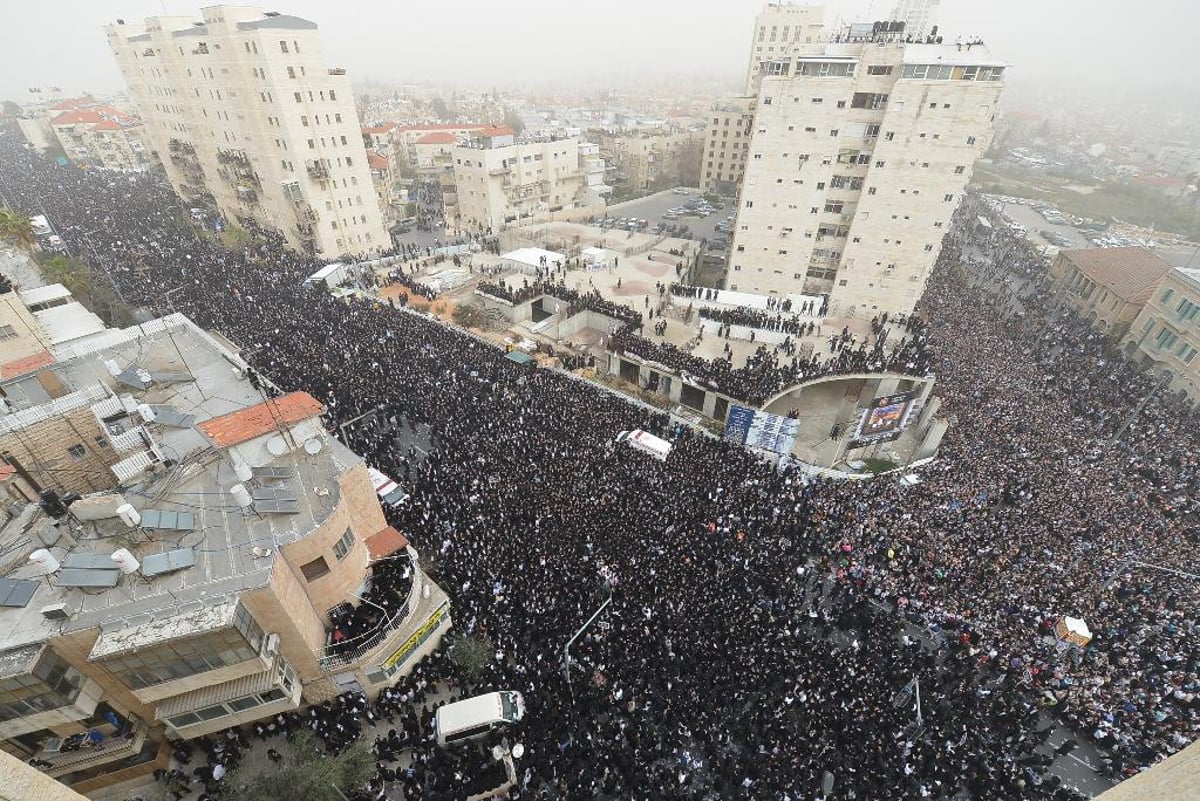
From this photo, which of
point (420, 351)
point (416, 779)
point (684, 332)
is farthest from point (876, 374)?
point (416, 779)

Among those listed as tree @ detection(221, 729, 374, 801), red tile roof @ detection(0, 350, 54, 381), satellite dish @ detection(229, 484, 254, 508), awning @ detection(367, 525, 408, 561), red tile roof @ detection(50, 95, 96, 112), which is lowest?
tree @ detection(221, 729, 374, 801)

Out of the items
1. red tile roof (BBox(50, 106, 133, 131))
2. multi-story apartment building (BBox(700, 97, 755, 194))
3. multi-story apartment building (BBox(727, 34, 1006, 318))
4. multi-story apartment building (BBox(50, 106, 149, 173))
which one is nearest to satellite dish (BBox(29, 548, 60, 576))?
multi-story apartment building (BBox(727, 34, 1006, 318))

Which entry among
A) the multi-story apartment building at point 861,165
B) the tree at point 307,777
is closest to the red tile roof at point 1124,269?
the multi-story apartment building at point 861,165

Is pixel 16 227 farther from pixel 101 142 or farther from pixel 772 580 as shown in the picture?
pixel 101 142

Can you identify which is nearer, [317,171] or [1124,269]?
[1124,269]

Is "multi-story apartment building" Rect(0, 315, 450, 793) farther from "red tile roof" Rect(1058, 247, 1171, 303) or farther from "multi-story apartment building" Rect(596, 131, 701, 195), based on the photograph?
"multi-story apartment building" Rect(596, 131, 701, 195)

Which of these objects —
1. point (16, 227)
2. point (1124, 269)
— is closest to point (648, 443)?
point (16, 227)
